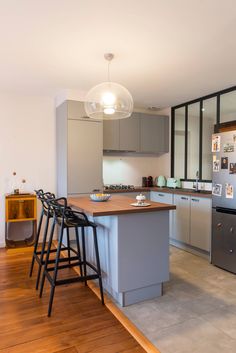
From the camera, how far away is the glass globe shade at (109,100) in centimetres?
257

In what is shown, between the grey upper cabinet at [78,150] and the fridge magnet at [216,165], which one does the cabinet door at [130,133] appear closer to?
the grey upper cabinet at [78,150]

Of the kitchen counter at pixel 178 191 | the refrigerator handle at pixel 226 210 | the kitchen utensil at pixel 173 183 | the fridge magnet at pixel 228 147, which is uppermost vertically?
the fridge magnet at pixel 228 147

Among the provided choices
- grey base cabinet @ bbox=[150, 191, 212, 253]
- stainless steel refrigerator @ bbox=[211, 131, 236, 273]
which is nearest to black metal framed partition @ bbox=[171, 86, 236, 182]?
grey base cabinet @ bbox=[150, 191, 212, 253]

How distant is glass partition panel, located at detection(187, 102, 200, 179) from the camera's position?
4.60m

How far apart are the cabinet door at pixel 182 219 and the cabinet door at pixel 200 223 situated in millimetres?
106

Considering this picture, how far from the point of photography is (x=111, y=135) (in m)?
4.62

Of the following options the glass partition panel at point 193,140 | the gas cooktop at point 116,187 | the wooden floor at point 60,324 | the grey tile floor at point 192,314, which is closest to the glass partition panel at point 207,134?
the glass partition panel at point 193,140

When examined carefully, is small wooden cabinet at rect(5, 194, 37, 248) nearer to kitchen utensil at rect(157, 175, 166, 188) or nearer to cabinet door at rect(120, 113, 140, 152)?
cabinet door at rect(120, 113, 140, 152)

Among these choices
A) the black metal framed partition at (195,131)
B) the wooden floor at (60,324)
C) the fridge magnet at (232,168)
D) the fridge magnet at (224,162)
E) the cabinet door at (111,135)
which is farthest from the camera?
the cabinet door at (111,135)

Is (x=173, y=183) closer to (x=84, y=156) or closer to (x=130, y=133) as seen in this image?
(x=130, y=133)

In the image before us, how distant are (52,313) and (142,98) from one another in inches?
138

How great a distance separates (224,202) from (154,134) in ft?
7.22

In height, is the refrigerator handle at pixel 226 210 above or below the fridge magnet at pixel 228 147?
below

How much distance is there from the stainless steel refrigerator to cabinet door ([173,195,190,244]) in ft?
1.99
